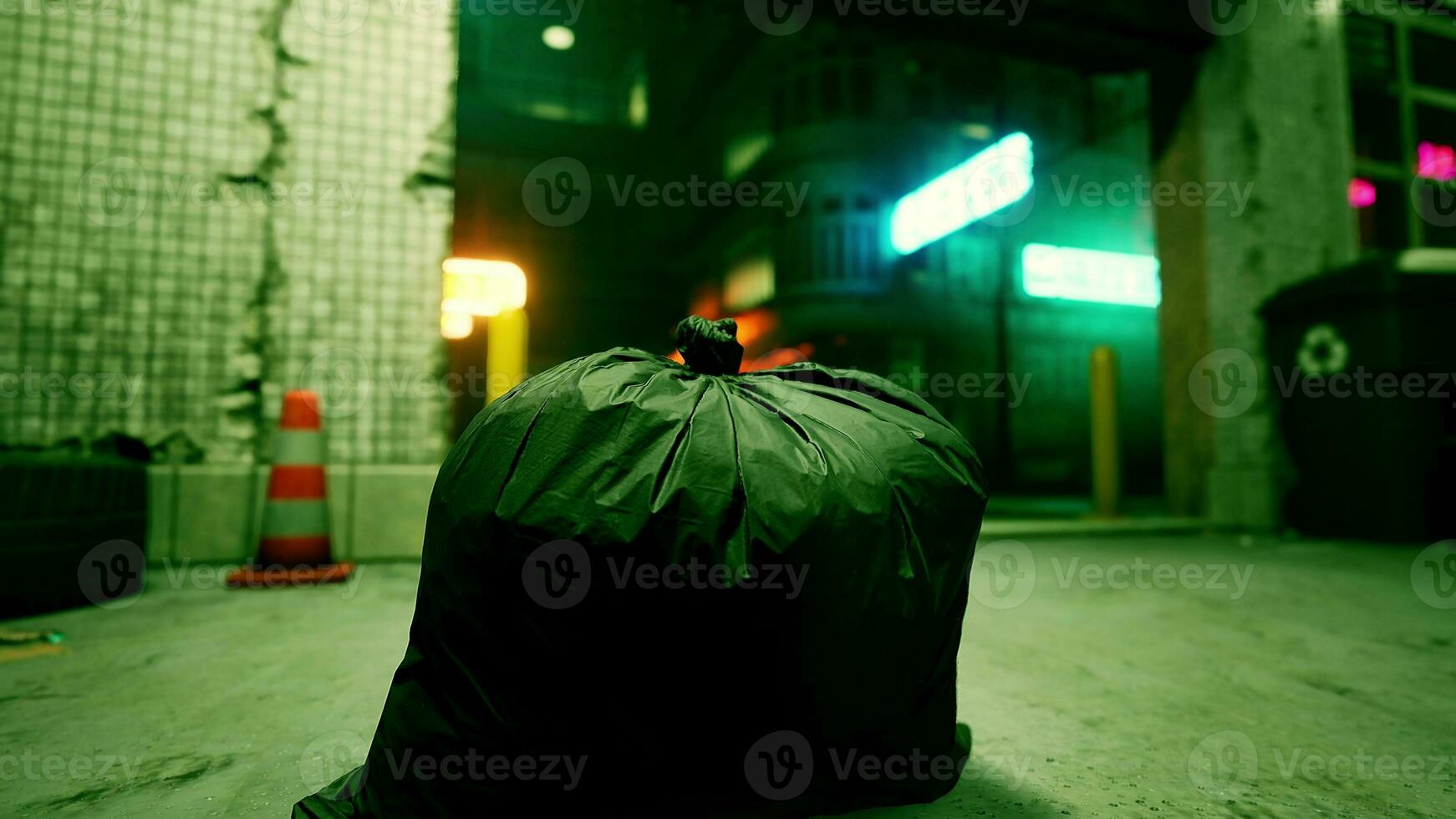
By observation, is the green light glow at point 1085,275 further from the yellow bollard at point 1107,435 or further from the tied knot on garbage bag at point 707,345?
the tied knot on garbage bag at point 707,345

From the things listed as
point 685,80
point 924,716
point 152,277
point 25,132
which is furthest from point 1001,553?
point 685,80

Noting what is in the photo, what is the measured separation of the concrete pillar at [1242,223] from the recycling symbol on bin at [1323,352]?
0.32 m

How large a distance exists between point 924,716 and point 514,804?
0.60 meters

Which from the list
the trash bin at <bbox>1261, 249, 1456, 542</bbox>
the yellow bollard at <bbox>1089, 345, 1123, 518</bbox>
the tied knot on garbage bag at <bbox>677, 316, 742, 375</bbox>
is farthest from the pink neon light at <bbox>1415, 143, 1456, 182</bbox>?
the tied knot on garbage bag at <bbox>677, 316, 742, 375</bbox>

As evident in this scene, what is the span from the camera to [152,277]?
319cm

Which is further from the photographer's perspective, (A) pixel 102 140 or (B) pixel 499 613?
(A) pixel 102 140

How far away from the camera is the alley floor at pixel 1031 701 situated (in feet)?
3.88

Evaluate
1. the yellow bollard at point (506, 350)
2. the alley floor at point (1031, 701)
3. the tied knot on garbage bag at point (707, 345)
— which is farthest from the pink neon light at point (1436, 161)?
the tied knot on garbage bag at point (707, 345)

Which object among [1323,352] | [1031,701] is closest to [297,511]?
[1031,701]

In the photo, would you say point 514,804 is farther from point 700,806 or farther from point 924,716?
point 924,716

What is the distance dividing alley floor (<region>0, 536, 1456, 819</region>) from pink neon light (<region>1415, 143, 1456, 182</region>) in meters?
4.62

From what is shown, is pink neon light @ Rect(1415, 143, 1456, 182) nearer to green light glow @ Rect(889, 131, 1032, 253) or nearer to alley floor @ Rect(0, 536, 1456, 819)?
green light glow @ Rect(889, 131, 1032, 253)

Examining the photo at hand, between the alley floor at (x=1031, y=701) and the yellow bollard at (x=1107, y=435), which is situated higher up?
the yellow bollard at (x=1107, y=435)

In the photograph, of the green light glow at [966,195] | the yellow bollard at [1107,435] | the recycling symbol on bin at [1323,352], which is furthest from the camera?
the green light glow at [966,195]
